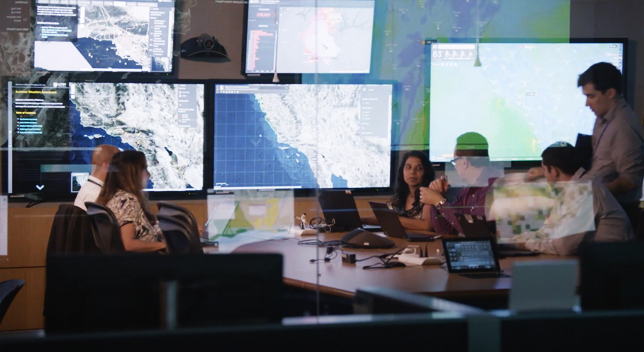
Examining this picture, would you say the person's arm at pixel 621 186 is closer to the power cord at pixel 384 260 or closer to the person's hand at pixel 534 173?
the person's hand at pixel 534 173

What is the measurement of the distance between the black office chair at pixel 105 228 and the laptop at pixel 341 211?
1169 millimetres

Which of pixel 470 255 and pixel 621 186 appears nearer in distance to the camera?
pixel 470 255

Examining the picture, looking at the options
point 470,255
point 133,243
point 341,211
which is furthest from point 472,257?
point 133,243

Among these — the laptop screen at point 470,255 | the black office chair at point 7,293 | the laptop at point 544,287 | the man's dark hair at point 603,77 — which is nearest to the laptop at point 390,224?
the laptop screen at point 470,255

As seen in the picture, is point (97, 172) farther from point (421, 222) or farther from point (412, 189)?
point (421, 222)

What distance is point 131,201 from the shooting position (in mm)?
3740

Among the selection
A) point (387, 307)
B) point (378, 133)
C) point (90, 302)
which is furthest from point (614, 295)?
point (378, 133)

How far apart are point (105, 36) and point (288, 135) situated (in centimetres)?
114

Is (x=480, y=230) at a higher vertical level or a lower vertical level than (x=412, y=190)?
lower

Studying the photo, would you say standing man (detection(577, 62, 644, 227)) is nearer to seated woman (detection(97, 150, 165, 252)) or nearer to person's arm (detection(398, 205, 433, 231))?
person's arm (detection(398, 205, 433, 231))

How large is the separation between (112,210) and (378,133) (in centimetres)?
157

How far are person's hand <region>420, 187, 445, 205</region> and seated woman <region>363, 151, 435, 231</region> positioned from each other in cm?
3

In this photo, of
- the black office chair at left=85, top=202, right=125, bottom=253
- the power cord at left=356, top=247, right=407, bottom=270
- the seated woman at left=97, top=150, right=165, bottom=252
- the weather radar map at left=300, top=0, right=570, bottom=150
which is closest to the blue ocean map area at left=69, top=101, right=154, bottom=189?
the seated woman at left=97, top=150, right=165, bottom=252

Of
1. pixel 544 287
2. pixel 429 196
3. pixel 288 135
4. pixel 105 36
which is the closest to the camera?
pixel 544 287
